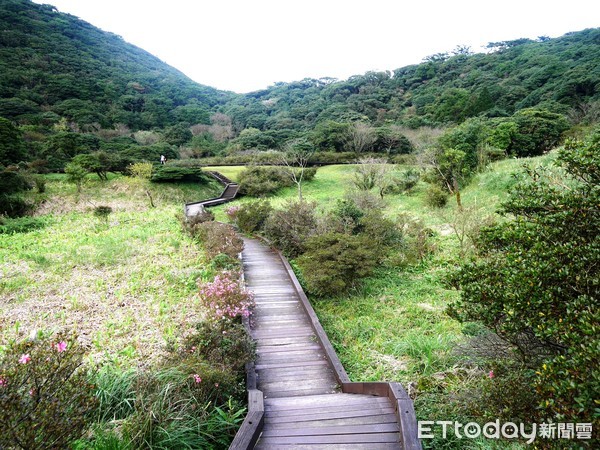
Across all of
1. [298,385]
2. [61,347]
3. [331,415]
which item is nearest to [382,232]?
[298,385]

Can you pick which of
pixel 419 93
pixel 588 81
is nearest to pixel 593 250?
pixel 588 81

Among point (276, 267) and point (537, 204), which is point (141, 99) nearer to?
point (276, 267)

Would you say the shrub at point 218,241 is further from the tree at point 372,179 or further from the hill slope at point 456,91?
the hill slope at point 456,91

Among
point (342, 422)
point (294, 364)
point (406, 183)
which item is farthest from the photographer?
point (406, 183)

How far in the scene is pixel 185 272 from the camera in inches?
346

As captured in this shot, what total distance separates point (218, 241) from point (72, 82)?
53.9m

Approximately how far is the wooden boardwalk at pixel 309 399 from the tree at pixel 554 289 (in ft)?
4.67

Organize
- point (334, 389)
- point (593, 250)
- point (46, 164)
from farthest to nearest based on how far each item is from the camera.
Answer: point (46, 164)
point (334, 389)
point (593, 250)

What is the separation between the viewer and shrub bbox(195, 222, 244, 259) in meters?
9.69

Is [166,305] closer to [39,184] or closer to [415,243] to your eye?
[415,243]

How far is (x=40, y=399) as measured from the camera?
2324 mm

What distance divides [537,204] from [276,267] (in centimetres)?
757

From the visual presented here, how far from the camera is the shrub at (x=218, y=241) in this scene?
9688 mm

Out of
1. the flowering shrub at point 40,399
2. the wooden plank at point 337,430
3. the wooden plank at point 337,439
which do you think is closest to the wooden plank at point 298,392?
the wooden plank at point 337,430
